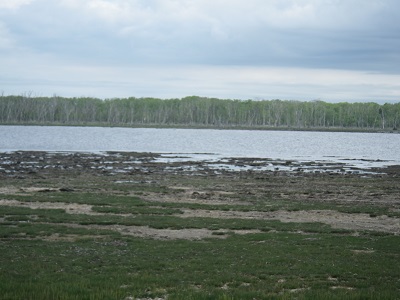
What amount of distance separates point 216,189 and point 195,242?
54.7 feet

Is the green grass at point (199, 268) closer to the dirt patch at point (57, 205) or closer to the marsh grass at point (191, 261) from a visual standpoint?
the marsh grass at point (191, 261)

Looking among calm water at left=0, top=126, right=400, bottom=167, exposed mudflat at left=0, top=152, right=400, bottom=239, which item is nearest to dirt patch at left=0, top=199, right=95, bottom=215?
exposed mudflat at left=0, top=152, right=400, bottom=239

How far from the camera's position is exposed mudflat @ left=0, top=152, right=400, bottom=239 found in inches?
869

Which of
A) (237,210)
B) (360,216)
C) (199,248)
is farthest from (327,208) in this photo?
(199,248)

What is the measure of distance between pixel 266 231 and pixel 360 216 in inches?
235

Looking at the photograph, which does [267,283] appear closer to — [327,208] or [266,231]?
[266,231]

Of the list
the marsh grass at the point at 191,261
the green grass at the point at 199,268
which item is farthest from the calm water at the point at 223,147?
the green grass at the point at 199,268

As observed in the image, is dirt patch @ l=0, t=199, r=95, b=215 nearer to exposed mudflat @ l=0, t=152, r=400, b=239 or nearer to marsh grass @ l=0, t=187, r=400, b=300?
exposed mudflat @ l=0, t=152, r=400, b=239

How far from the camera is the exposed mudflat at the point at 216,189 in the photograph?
72.4 feet

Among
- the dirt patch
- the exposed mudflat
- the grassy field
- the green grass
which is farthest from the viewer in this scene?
the dirt patch

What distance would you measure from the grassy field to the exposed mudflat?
10 cm

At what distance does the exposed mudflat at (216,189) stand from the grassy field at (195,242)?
0.34 feet

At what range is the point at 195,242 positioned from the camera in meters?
16.2

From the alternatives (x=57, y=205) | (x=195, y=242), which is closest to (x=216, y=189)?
(x=57, y=205)
